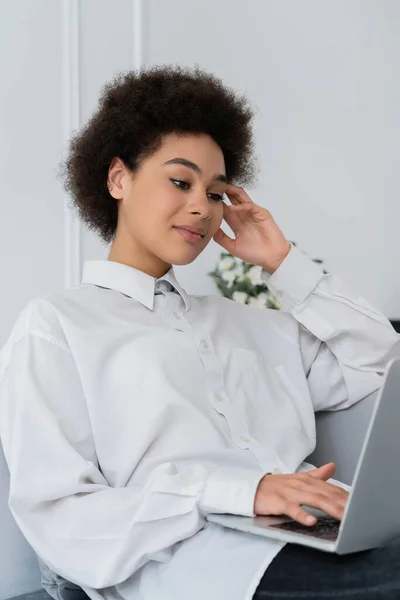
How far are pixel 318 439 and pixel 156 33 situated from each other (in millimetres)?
1626

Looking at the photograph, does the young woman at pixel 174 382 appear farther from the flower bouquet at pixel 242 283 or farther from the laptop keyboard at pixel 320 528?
the flower bouquet at pixel 242 283

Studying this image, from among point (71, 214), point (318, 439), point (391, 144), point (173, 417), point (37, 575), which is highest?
point (391, 144)

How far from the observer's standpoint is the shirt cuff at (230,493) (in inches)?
46.2

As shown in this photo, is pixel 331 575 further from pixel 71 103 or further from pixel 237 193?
pixel 71 103

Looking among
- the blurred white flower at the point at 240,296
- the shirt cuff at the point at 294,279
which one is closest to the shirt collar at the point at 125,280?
the shirt cuff at the point at 294,279

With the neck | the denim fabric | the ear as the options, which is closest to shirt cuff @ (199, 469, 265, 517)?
the denim fabric

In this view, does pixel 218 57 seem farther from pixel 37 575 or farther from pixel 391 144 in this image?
pixel 37 575

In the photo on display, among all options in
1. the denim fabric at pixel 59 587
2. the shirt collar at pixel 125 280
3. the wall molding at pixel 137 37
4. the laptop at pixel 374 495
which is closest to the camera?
the laptop at pixel 374 495

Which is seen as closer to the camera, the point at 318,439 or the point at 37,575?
the point at 37,575

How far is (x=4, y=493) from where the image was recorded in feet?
4.50

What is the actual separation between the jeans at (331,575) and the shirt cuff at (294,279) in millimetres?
721

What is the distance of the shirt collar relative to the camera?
1.58m

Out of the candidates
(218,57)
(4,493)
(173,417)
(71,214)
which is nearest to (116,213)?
(173,417)

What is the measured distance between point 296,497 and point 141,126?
81 centimetres
